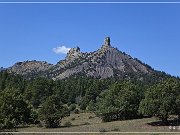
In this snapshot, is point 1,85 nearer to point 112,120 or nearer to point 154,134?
point 112,120

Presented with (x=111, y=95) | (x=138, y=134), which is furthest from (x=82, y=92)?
(x=138, y=134)

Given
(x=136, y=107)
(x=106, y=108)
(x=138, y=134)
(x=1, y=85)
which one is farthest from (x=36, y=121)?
(x=1, y=85)

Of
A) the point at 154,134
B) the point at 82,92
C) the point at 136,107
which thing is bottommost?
the point at 154,134

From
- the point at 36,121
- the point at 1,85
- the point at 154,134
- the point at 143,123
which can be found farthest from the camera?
the point at 1,85

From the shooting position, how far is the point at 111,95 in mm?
100688

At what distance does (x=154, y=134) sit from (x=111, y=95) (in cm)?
3986

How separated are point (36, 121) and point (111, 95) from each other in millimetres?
18631

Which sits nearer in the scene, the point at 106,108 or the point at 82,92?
the point at 106,108

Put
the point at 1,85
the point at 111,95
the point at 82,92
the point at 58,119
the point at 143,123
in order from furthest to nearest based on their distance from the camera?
the point at 82,92 < the point at 1,85 < the point at 111,95 < the point at 58,119 < the point at 143,123

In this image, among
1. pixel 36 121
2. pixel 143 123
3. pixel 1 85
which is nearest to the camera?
pixel 143 123

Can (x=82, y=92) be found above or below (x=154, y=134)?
above

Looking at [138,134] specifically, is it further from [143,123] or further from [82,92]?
[82,92]

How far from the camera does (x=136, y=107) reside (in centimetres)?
9638

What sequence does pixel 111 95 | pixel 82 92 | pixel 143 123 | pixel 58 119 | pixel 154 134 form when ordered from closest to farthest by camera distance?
pixel 154 134 < pixel 143 123 < pixel 58 119 < pixel 111 95 < pixel 82 92
